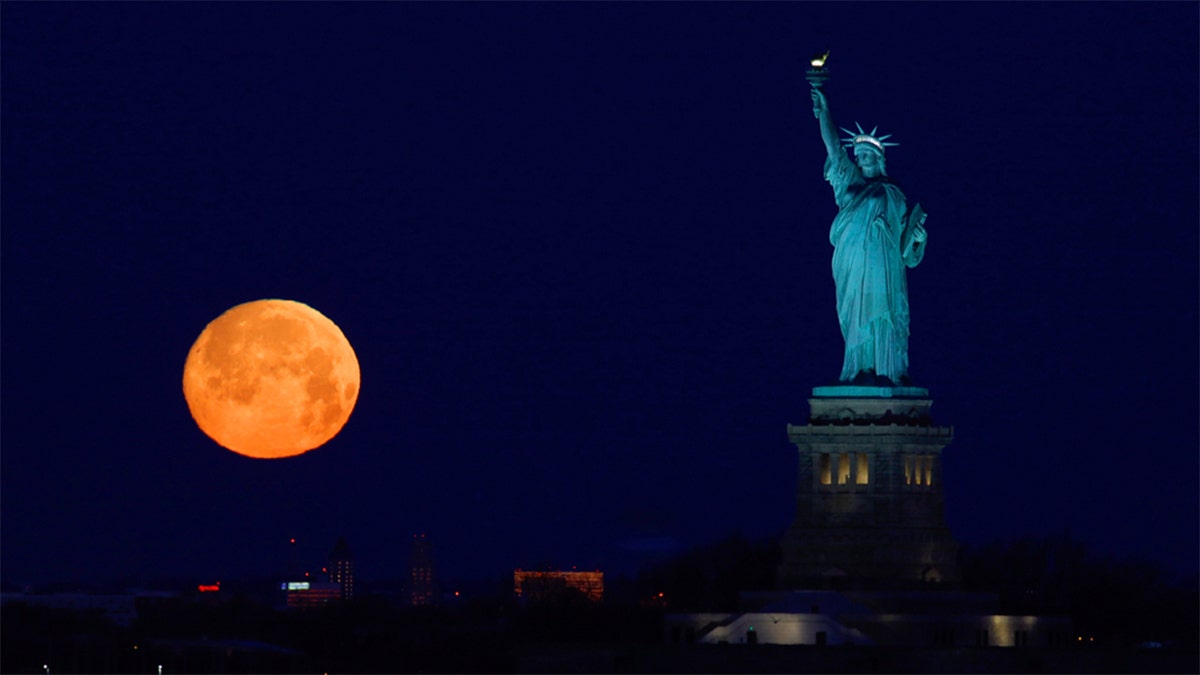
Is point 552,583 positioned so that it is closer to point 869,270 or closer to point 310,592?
point 310,592

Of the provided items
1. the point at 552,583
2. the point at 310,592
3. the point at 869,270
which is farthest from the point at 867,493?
the point at 310,592

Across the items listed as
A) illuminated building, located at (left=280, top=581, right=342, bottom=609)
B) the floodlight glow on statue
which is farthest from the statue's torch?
illuminated building, located at (left=280, top=581, right=342, bottom=609)

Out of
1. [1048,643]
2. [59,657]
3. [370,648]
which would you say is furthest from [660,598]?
[1048,643]

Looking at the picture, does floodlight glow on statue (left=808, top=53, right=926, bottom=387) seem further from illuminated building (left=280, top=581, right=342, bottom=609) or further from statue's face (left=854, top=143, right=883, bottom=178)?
illuminated building (left=280, top=581, right=342, bottom=609)

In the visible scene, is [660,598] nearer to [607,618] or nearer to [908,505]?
[607,618]

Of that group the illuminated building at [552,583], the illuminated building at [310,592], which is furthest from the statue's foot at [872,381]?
the illuminated building at [310,592]

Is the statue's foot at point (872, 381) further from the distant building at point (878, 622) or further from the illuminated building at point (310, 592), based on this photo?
the illuminated building at point (310, 592)
